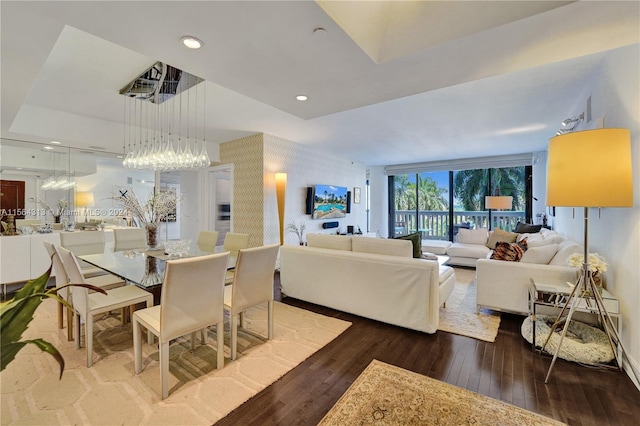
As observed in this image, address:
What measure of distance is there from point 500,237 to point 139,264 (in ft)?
20.1

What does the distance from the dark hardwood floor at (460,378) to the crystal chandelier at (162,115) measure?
2.83m

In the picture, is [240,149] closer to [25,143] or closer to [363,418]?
[25,143]

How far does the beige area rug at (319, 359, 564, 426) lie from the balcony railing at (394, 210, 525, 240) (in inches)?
216

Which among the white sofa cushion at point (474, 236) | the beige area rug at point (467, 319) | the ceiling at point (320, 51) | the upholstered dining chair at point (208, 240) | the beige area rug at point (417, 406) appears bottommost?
the beige area rug at point (417, 406)

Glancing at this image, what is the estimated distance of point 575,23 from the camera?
71.9 inches

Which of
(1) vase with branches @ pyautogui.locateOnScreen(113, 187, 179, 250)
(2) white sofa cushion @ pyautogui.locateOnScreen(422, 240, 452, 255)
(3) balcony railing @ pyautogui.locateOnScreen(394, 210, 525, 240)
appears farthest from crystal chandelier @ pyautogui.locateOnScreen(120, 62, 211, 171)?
(3) balcony railing @ pyautogui.locateOnScreen(394, 210, 525, 240)

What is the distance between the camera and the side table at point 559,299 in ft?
7.29

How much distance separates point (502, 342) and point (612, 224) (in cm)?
139

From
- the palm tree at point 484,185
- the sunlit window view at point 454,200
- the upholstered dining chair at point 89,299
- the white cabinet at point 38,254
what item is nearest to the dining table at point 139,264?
the upholstered dining chair at point 89,299

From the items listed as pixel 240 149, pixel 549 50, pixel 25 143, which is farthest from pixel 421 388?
pixel 25 143

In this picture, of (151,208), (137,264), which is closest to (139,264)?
(137,264)

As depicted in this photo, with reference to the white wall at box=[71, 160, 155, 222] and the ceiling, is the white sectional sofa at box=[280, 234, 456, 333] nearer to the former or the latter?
the ceiling

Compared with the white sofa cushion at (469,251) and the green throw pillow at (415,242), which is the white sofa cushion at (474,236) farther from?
the green throw pillow at (415,242)

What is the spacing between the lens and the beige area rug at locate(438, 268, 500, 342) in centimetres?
281
